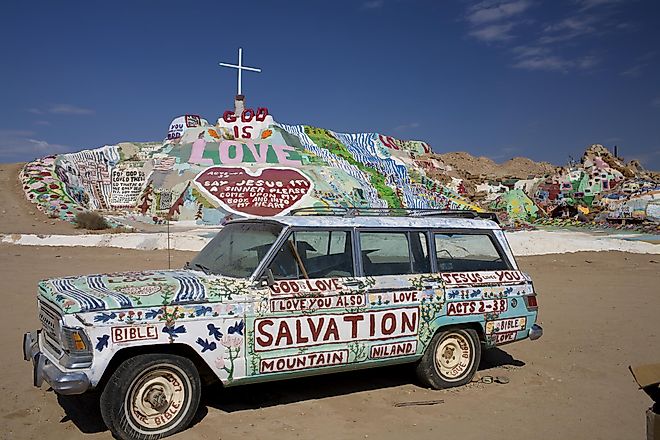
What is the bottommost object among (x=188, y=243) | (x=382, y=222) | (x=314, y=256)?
(x=314, y=256)

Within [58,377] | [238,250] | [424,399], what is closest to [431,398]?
[424,399]

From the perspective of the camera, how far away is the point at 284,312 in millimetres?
5012

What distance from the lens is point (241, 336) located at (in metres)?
4.82

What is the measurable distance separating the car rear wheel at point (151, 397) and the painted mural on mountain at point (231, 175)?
73.5 feet

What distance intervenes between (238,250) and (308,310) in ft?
3.12

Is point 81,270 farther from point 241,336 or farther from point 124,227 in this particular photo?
point 124,227

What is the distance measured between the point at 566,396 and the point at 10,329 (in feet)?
22.7

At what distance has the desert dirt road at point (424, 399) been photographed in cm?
488

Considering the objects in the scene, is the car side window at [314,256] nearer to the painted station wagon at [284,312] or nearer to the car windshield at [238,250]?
the painted station wagon at [284,312]

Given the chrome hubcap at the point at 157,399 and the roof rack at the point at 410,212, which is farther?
the roof rack at the point at 410,212

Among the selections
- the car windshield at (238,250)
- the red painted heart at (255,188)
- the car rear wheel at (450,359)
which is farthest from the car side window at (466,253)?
the red painted heart at (255,188)

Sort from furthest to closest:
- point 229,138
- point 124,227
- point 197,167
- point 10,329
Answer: point 229,138 < point 197,167 < point 124,227 < point 10,329

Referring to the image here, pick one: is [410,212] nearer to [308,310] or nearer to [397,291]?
[397,291]

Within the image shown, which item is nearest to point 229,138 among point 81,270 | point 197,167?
point 197,167
